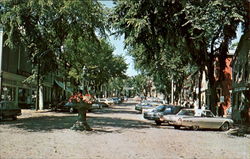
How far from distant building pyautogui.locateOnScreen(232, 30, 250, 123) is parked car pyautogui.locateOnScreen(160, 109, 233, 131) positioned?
262 inches

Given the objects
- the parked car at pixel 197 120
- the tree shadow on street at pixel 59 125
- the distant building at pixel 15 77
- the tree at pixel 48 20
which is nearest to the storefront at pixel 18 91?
the distant building at pixel 15 77

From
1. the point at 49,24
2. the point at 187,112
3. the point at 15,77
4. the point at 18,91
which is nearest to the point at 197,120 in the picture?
the point at 187,112

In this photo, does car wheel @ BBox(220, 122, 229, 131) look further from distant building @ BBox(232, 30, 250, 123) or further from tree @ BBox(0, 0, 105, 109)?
tree @ BBox(0, 0, 105, 109)

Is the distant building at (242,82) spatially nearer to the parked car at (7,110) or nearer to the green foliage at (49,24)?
the green foliage at (49,24)

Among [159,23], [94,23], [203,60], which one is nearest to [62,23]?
[94,23]

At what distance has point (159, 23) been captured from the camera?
22578mm

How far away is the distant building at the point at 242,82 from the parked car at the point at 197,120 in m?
6.66

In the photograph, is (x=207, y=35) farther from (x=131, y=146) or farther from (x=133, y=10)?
(x=131, y=146)

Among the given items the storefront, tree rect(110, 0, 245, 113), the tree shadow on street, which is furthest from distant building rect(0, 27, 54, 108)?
tree rect(110, 0, 245, 113)

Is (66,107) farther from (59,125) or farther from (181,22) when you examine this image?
(181,22)

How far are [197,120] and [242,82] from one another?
36.0ft

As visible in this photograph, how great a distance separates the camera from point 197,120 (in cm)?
2189

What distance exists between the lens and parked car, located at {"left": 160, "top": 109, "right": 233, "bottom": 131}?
21.9 m

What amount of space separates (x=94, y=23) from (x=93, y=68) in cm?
2656
